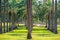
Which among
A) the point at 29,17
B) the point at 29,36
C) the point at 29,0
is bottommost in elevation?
the point at 29,36

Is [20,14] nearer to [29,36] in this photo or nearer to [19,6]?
[19,6]

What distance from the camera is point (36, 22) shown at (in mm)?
94562

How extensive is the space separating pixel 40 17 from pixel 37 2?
24.8ft

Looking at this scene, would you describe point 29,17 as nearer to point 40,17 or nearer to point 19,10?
point 19,10

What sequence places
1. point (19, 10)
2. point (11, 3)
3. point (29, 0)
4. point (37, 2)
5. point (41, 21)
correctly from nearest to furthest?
point (29, 0), point (11, 3), point (19, 10), point (37, 2), point (41, 21)

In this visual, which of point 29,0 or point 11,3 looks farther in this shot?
point 11,3

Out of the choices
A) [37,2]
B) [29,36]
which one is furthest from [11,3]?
[29,36]

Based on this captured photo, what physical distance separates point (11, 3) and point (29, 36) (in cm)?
3299

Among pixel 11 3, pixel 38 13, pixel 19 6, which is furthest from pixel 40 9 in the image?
pixel 11 3

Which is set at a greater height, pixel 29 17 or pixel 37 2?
pixel 37 2

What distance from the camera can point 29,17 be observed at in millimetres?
24500

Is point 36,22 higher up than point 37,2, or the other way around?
point 37,2

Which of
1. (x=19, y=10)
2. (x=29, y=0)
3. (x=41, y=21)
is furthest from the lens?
(x=41, y=21)

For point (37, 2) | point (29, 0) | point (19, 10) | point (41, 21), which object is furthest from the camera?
point (41, 21)
